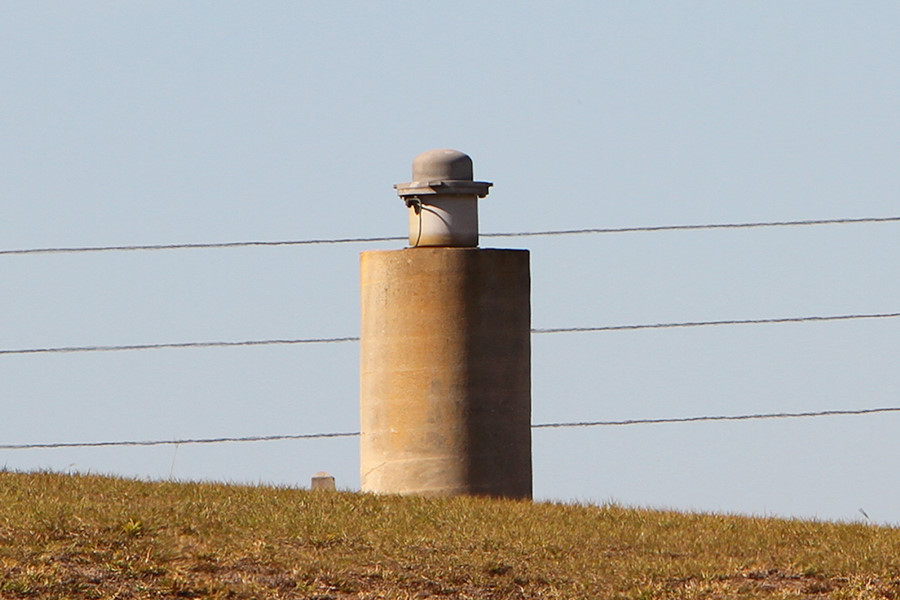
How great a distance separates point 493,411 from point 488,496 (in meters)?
0.85

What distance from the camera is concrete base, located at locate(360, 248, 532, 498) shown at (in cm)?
1596

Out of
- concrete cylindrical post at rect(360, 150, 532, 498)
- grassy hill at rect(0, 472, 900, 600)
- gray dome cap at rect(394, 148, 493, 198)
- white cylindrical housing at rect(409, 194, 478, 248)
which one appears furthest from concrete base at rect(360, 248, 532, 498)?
grassy hill at rect(0, 472, 900, 600)

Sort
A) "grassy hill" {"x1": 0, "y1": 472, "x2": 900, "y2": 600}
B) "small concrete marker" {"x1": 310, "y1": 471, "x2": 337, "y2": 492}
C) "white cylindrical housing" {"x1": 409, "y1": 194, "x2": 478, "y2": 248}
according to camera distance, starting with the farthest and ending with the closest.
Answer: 1. "white cylindrical housing" {"x1": 409, "y1": 194, "x2": 478, "y2": 248}
2. "small concrete marker" {"x1": 310, "y1": 471, "x2": 337, "y2": 492}
3. "grassy hill" {"x1": 0, "y1": 472, "x2": 900, "y2": 600}

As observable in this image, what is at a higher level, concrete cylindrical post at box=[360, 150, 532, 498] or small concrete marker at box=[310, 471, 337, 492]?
concrete cylindrical post at box=[360, 150, 532, 498]

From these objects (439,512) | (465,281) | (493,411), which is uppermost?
(465,281)

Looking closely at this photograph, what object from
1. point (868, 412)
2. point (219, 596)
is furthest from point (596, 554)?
point (868, 412)

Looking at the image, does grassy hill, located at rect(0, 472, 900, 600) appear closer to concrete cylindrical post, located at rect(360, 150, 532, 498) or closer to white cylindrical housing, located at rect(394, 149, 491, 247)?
concrete cylindrical post, located at rect(360, 150, 532, 498)

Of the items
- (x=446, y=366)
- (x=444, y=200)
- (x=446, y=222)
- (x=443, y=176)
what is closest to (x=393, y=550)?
(x=446, y=366)

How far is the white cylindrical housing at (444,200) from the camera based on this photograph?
654 inches

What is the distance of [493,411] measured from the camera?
16.1m

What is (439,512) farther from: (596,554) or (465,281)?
(465,281)

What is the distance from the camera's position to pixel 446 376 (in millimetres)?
15961

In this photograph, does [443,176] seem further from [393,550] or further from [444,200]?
[393,550]

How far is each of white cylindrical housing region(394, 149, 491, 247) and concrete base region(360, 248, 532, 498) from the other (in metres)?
0.34
